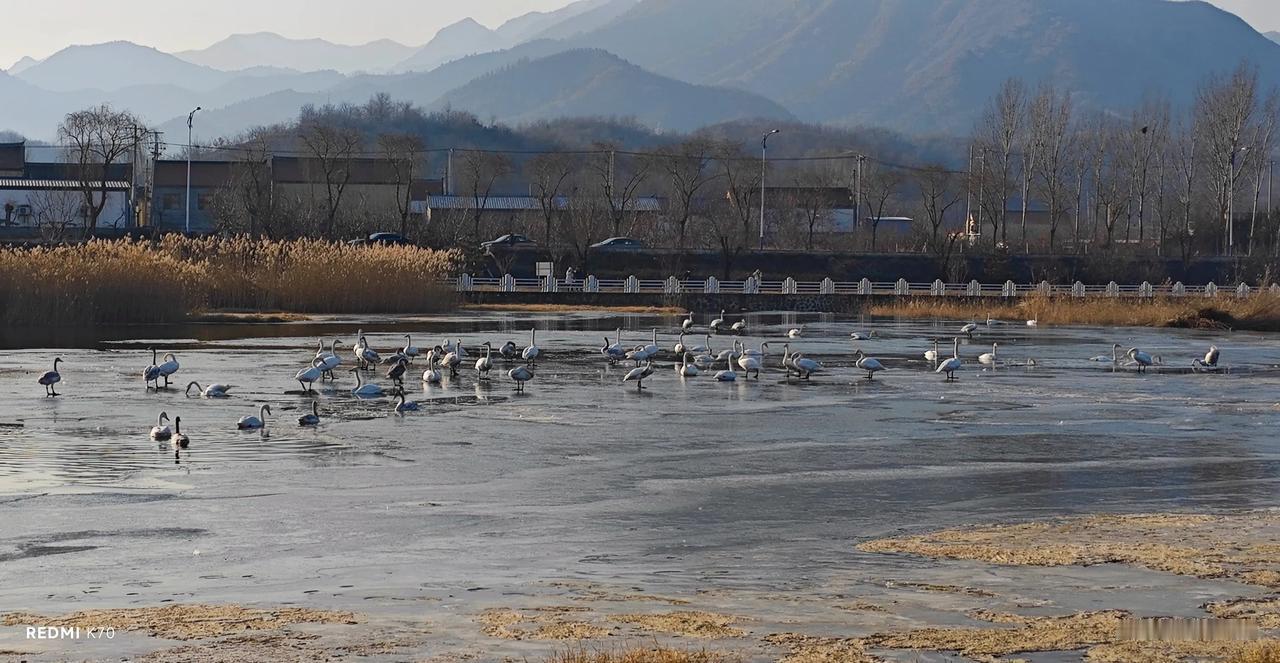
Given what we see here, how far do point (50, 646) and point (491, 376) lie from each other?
59.1 ft

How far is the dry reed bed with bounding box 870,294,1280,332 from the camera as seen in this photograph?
49469 millimetres

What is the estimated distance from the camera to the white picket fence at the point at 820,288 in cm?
5966

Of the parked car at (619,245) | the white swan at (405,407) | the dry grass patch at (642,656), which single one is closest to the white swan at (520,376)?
the white swan at (405,407)

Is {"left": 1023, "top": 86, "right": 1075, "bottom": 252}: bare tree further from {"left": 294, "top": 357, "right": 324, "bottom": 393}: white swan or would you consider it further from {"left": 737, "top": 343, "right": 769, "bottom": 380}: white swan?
{"left": 294, "top": 357, "right": 324, "bottom": 393}: white swan

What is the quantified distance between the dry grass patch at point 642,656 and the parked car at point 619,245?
65.6 meters

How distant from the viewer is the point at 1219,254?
86.4 m

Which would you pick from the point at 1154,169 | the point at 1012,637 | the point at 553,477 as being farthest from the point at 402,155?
the point at 1012,637

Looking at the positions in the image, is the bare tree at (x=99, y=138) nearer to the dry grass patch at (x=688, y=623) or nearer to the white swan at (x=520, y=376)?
the white swan at (x=520, y=376)

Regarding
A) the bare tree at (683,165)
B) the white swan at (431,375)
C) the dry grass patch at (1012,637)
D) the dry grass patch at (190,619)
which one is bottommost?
the dry grass patch at (190,619)

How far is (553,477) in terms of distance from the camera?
50.5 feet

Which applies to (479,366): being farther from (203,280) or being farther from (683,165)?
(683,165)

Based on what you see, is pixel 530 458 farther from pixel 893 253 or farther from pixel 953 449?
pixel 893 253

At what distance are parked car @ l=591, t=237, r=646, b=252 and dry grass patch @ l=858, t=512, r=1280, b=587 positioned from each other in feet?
202

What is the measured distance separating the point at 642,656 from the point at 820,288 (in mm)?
55847
